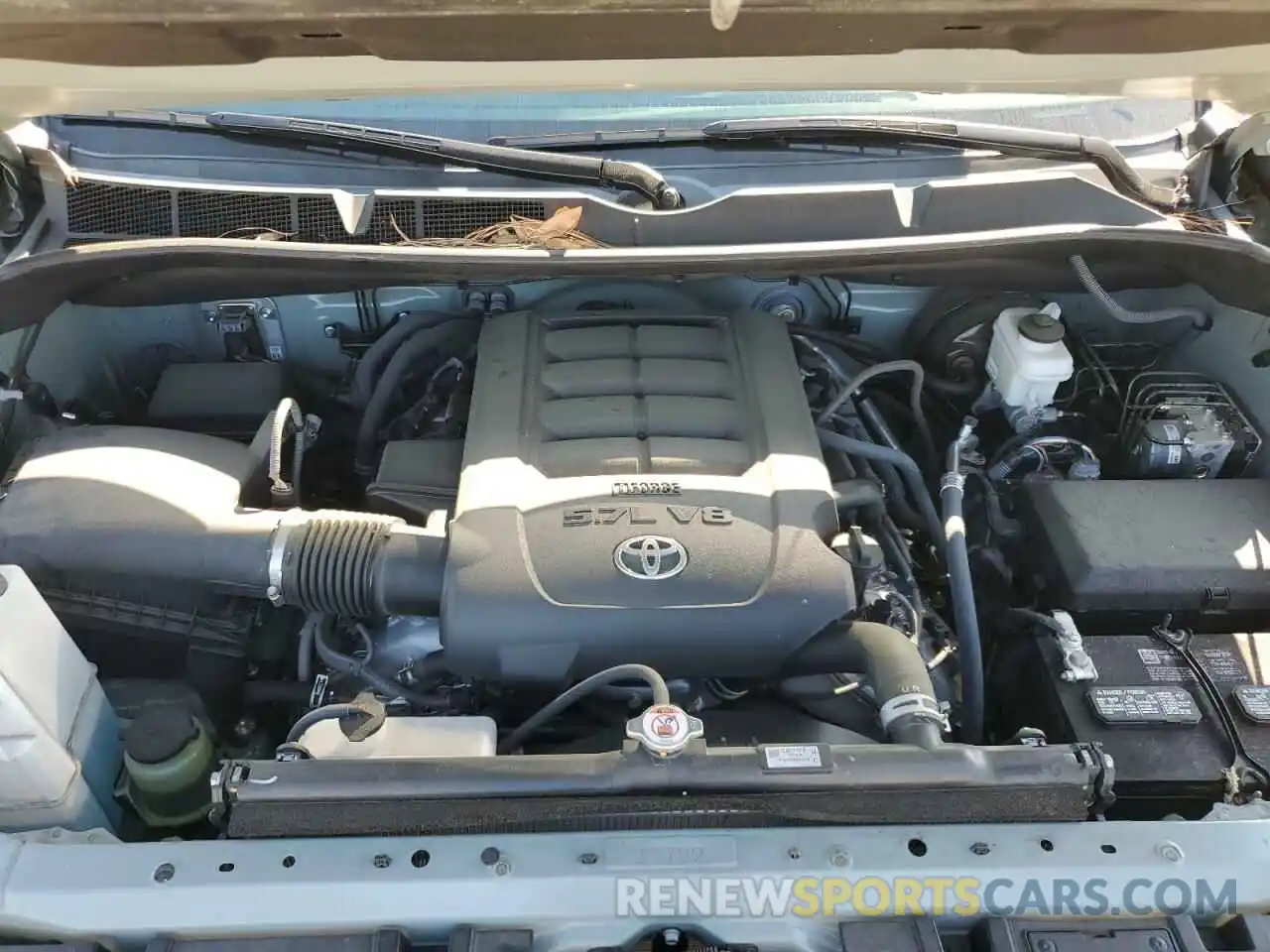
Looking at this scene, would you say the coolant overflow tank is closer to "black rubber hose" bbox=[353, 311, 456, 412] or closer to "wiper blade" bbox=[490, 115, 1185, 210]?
"black rubber hose" bbox=[353, 311, 456, 412]

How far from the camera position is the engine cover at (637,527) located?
5.05 feet

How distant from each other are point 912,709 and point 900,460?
597 millimetres

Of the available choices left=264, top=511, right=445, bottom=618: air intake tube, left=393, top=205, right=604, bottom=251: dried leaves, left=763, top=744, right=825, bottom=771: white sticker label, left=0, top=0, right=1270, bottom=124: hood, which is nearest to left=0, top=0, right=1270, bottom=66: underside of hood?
left=0, top=0, right=1270, bottom=124: hood

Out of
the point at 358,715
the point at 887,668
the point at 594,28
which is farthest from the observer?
the point at 887,668

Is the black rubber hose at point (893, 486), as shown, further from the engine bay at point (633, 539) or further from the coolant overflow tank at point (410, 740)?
the coolant overflow tank at point (410, 740)

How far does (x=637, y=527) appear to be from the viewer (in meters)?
1.59

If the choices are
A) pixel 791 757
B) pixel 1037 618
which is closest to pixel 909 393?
pixel 1037 618

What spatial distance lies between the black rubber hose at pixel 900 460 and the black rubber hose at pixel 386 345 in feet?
2.74

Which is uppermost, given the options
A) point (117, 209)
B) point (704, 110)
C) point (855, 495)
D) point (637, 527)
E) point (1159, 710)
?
point (704, 110)

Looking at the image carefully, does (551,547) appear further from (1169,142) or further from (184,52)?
(1169,142)

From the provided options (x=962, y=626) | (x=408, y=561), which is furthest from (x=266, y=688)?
(x=962, y=626)

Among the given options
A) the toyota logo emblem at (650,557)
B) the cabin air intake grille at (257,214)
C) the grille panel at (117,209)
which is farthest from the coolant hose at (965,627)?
the grille panel at (117,209)

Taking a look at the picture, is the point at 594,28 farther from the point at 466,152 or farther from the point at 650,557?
the point at 466,152

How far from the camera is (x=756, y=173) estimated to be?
87.1 inches
